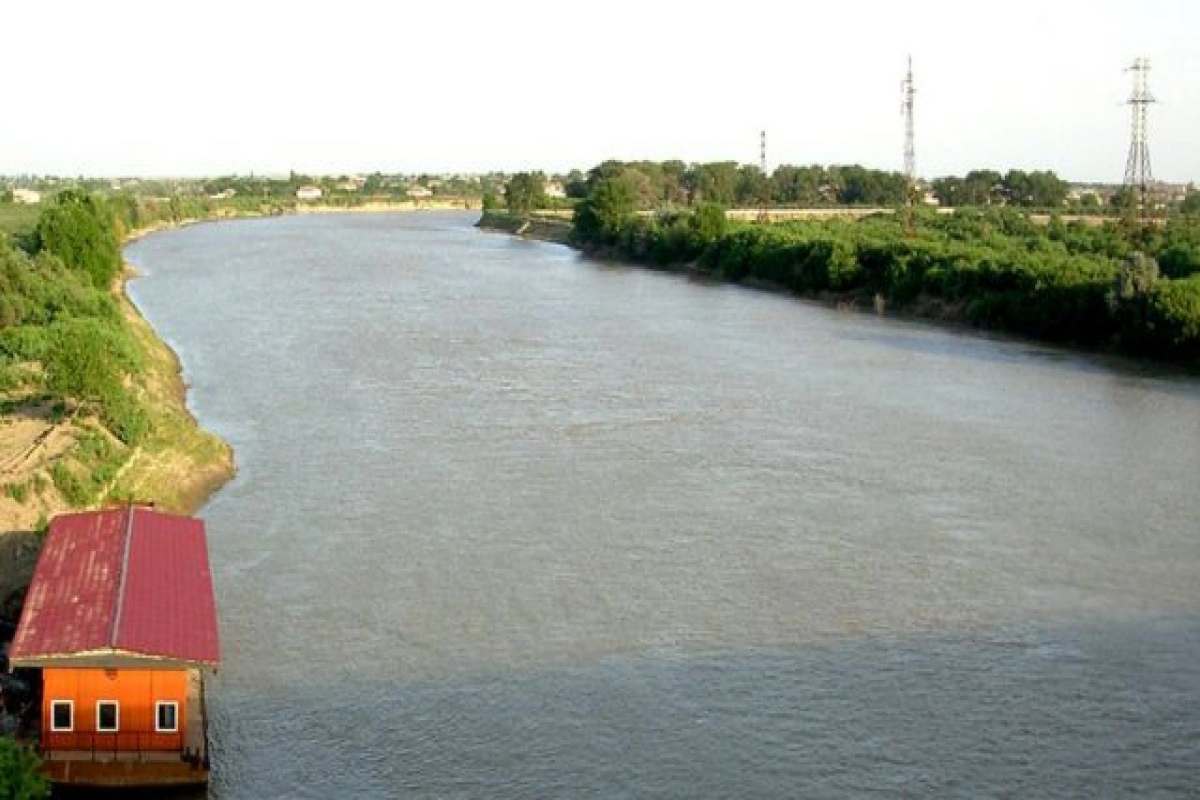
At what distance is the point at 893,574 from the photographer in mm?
14211

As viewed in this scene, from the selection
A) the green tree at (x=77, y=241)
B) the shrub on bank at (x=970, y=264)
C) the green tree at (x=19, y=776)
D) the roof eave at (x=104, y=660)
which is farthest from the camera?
the green tree at (x=77, y=241)

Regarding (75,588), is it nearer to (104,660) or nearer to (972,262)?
(104,660)

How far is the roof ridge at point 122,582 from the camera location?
30.7 ft

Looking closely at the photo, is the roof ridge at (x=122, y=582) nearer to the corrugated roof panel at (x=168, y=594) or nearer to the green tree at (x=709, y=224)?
the corrugated roof panel at (x=168, y=594)

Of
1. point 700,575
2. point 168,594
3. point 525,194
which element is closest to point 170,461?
point 700,575

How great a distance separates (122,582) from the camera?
1016cm

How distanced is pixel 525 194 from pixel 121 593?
7211 centimetres

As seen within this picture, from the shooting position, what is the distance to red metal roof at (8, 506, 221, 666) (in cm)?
938

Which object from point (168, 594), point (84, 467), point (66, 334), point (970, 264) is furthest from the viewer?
point (970, 264)

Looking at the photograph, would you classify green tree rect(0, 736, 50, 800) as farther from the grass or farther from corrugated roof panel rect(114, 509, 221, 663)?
the grass

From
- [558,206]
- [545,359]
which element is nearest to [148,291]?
[545,359]

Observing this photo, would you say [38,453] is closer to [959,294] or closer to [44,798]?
[44,798]

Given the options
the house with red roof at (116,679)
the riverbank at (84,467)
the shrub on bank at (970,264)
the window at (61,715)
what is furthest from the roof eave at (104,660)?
the shrub on bank at (970,264)

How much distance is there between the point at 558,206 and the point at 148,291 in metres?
46.0
